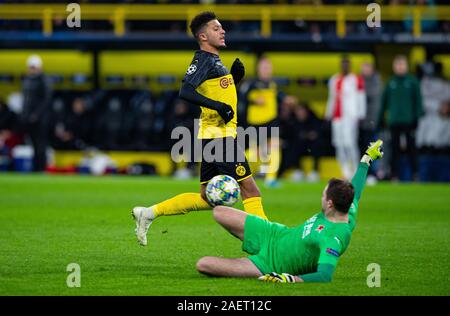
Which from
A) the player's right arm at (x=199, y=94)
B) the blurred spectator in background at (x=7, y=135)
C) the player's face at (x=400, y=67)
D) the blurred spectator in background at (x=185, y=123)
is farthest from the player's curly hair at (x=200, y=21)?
the blurred spectator in background at (x=7, y=135)

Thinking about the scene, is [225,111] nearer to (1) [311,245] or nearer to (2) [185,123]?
(1) [311,245]

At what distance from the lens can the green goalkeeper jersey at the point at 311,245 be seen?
27.0 feet

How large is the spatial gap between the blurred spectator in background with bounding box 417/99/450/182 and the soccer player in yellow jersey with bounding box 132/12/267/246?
1393cm

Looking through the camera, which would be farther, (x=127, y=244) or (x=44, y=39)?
(x=44, y=39)

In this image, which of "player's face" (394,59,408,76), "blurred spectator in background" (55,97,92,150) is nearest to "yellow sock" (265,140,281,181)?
"player's face" (394,59,408,76)

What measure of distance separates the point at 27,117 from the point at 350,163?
7217mm

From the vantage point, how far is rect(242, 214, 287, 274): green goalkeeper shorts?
868cm

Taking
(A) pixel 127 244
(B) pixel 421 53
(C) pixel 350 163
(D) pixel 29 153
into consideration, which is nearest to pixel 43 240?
(A) pixel 127 244

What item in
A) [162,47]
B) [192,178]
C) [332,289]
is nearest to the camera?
[332,289]

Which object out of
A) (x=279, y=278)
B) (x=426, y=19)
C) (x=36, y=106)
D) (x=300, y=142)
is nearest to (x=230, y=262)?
(x=279, y=278)

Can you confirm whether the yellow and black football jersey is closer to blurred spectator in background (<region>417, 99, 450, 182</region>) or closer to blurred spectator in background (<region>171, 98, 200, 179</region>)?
blurred spectator in background (<region>171, 98, 200, 179</region>)

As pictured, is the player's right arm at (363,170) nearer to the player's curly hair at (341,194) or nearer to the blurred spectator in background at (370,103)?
the player's curly hair at (341,194)
